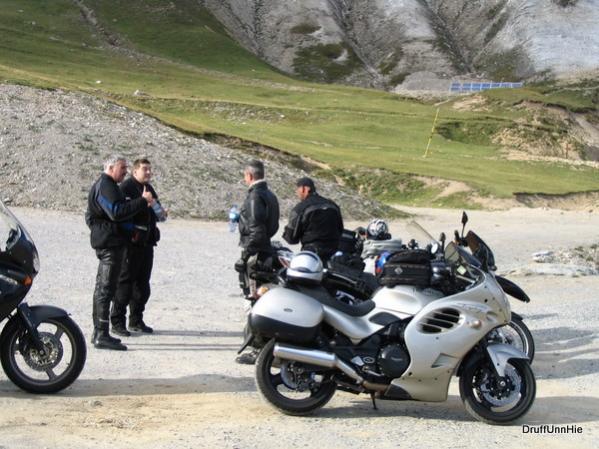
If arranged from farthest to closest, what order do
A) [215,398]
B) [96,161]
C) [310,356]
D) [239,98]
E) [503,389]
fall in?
1. [239,98]
2. [96,161]
3. [215,398]
4. [503,389]
5. [310,356]

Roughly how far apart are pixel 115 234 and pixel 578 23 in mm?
172444

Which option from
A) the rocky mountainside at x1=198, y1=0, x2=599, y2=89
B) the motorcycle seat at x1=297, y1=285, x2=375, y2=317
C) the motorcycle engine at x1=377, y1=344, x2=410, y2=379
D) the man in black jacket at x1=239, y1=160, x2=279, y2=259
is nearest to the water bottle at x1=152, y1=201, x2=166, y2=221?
the man in black jacket at x1=239, y1=160, x2=279, y2=259

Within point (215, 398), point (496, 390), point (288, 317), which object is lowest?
point (215, 398)

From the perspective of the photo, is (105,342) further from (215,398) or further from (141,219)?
(215,398)

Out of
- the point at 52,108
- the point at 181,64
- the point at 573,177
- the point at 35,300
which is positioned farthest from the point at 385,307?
the point at 181,64

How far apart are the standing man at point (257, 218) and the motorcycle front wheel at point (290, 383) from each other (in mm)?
2455

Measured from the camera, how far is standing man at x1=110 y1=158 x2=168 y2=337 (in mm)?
12289

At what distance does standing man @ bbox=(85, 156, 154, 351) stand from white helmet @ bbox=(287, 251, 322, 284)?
283cm

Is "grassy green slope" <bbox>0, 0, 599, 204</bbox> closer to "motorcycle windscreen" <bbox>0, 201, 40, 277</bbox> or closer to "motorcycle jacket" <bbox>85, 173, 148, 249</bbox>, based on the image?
"motorcycle jacket" <bbox>85, 173, 148, 249</bbox>

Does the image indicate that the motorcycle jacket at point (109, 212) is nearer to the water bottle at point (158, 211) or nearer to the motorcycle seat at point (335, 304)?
the water bottle at point (158, 211)

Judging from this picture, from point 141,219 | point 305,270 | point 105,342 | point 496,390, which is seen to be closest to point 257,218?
point 141,219

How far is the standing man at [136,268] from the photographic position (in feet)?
40.3

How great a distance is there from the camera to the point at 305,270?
28.8 feet

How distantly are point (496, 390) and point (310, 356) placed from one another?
1.81 meters
